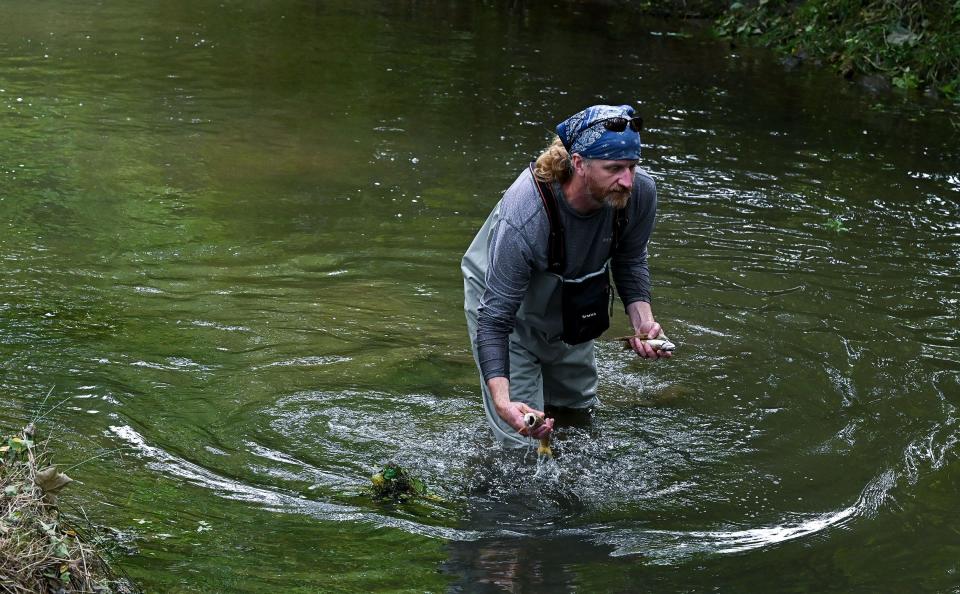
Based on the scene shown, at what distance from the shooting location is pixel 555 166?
4.71 metres

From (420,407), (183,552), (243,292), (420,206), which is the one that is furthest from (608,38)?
(183,552)

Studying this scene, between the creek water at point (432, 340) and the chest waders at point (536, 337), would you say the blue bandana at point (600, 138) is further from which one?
the creek water at point (432, 340)

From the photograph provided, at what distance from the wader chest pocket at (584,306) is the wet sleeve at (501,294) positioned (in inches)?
11.6

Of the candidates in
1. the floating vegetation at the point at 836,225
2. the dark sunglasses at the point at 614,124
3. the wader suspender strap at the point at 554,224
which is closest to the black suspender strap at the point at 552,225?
the wader suspender strap at the point at 554,224

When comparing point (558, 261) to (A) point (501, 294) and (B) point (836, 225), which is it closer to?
(A) point (501, 294)

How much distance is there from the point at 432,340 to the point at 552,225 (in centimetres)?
288

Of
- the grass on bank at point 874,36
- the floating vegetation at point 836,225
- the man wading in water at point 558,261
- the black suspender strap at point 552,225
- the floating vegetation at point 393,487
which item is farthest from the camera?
the grass on bank at point 874,36

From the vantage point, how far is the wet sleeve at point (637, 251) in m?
5.01

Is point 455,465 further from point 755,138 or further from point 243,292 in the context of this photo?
point 755,138

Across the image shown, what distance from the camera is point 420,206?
10.1m

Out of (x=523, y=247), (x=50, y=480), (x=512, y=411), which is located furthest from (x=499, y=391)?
(x=50, y=480)

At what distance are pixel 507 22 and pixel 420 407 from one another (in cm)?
1591

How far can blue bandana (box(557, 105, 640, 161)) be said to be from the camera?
14.8ft

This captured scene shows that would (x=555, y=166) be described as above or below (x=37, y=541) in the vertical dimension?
above
